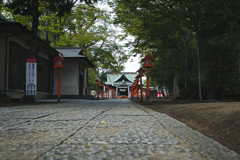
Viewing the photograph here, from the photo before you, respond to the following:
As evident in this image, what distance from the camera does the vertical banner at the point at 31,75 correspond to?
1099cm

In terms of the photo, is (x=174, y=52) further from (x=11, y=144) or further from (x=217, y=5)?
(x=11, y=144)

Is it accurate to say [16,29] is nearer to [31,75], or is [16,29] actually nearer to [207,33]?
[31,75]

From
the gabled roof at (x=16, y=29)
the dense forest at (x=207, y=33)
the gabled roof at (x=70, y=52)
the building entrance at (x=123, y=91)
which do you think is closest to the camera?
the dense forest at (x=207, y=33)

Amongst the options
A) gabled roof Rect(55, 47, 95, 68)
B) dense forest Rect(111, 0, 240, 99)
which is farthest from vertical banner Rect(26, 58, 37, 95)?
gabled roof Rect(55, 47, 95, 68)

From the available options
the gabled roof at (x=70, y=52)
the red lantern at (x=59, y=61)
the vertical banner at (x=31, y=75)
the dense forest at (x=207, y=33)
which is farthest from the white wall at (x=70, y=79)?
the vertical banner at (x=31, y=75)

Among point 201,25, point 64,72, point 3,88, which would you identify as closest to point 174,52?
point 201,25

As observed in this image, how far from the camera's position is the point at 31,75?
11133 millimetres

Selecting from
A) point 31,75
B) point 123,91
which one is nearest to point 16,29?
point 31,75

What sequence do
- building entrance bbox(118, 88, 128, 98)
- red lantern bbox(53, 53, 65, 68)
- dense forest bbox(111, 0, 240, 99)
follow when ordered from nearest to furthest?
dense forest bbox(111, 0, 240, 99), red lantern bbox(53, 53, 65, 68), building entrance bbox(118, 88, 128, 98)

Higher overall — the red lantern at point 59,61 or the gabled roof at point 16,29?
the gabled roof at point 16,29

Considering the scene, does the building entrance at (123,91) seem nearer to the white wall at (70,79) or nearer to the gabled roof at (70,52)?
the gabled roof at (70,52)

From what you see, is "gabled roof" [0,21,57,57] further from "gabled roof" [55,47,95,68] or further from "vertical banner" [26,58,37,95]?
"gabled roof" [55,47,95,68]

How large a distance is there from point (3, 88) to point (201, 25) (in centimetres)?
1022

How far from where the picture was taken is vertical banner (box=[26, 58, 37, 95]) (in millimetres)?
10992
